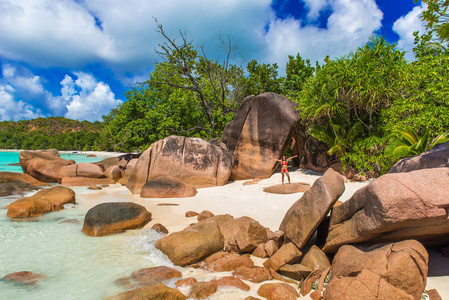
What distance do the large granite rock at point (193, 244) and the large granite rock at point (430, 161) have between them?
417 centimetres

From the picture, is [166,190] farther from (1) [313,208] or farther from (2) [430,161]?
(2) [430,161]

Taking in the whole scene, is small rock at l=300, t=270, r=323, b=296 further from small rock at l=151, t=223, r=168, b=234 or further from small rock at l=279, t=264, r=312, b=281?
small rock at l=151, t=223, r=168, b=234

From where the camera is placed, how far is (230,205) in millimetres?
8422

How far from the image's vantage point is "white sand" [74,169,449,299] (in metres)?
4.09

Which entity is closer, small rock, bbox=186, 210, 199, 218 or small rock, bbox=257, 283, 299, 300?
small rock, bbox=257, 283, 299, 300

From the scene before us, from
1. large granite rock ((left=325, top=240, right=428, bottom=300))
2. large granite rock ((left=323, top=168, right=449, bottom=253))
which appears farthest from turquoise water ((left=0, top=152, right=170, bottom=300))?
large granite rock ((left=323, top=168, right=449, bottom=253))

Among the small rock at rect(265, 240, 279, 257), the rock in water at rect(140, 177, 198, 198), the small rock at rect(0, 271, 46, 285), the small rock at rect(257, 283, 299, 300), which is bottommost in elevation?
the small rock at rect(0, 271, 46, 285)

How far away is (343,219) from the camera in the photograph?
432 centimetres

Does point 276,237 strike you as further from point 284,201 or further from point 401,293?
point 284,201

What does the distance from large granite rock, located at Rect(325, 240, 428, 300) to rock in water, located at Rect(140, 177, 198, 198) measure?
719cm

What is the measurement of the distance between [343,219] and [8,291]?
5.30m

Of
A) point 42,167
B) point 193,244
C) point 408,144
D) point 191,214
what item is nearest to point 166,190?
point 191,214

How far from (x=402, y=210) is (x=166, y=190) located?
7.93 meters

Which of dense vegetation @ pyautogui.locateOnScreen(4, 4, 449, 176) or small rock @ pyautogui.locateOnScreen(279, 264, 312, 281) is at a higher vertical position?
dense vegetation @ pyautogui.locateOnScreen(4, 4, 449, 176)
